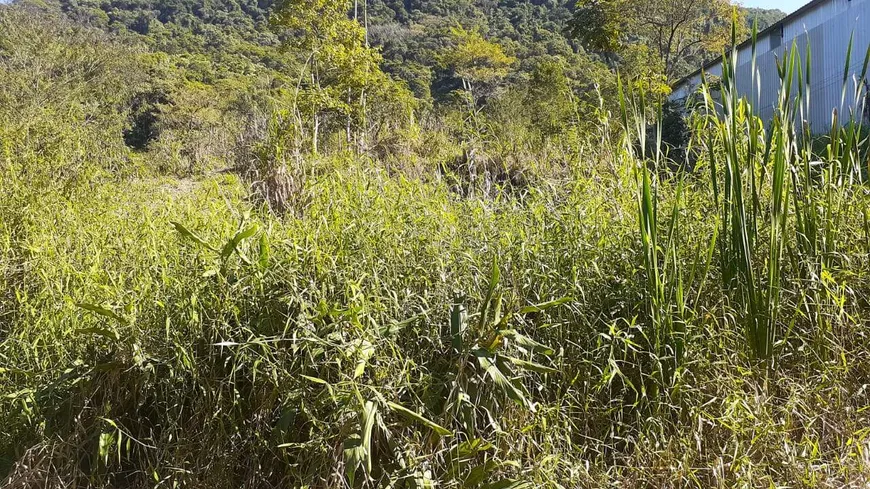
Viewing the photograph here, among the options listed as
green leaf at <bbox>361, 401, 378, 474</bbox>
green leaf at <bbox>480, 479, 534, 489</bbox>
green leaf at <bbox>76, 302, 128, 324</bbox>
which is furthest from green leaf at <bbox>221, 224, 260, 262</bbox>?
green leaf at <bbox>480, 479, 534, 489</bbox>

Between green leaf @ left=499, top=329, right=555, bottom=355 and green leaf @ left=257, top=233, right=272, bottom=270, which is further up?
green leaf @ left=257, top=233, right=272, bottom=270

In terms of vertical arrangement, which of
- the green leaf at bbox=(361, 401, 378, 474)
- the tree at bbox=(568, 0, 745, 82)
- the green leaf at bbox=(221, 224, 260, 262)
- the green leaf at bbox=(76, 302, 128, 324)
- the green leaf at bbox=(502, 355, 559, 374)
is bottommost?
the green leaf at bbox=(361, 401, 378, 474)

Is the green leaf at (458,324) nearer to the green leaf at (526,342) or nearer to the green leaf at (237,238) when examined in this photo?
the green leaf at (526,342)

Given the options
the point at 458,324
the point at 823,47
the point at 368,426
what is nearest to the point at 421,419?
the point at 368,426

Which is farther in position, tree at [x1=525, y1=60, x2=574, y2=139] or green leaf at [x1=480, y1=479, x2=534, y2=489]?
tree at [x1=525, y1=60, x2=574, y2=139]

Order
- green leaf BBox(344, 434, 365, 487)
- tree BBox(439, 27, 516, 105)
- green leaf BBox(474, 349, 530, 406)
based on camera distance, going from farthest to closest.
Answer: tree BBox(439, 27, 516, 105), green leaf BBox(474, 349, 530, 406), green leaf BBox(344, 434, 365, 487)

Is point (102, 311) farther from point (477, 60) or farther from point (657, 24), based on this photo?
point (477, 60)

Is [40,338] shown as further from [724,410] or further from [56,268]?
[724,410]

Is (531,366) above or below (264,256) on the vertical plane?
below

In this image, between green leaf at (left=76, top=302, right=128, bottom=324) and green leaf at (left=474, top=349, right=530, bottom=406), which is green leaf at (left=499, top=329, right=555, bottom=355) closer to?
green leaf at (left=474, top=349, right=530, bottom=406)

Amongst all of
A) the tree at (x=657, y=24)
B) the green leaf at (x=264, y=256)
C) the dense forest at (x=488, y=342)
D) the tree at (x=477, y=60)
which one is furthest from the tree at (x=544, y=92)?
the tree at (x=477, y=60)

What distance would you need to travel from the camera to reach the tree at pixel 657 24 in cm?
1465

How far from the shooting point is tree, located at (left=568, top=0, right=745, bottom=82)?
14.6 meters

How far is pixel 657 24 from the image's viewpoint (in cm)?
1497
